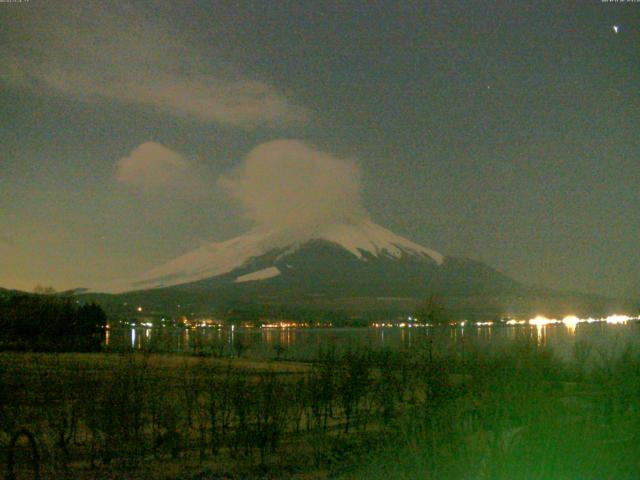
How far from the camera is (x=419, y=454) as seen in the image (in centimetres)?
712

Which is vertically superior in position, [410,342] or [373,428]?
[410,342]

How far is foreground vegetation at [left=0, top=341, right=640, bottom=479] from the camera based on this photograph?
6.95 meters

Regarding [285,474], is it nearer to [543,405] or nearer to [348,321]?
[543,405]

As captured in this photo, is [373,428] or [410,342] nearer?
[373,428]

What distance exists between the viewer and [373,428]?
15430 millimetres

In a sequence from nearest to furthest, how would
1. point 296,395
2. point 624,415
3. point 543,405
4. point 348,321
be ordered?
1. point 543,405
2. point 624,415
3. point 296,395
4. point 348,321

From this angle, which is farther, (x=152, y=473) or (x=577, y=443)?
(x=152, y=473)

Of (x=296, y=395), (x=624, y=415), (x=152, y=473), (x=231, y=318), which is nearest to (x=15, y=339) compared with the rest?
(x=296, y=395)

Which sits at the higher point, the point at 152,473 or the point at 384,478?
the point at 384,478

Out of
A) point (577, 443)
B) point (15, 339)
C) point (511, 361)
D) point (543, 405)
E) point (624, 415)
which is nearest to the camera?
point (577, 443)

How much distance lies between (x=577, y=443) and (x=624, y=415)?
3.59m

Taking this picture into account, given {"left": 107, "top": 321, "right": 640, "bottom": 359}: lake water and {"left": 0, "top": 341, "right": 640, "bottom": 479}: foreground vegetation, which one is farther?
{"left": 107, "top": 321, "right": 640, "bottom": 359}: lake water

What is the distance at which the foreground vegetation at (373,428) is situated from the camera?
6953mm

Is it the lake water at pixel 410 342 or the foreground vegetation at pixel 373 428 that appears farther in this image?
the lake water at pixel 410 342
